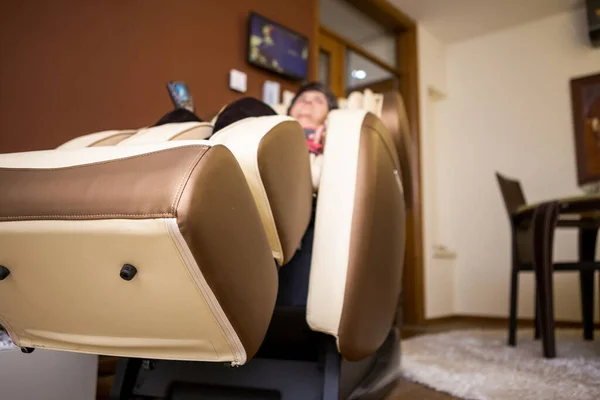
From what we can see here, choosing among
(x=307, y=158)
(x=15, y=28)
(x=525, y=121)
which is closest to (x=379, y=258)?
(x=307, y=158)

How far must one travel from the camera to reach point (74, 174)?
60 centimetres

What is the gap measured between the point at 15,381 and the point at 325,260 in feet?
2.16

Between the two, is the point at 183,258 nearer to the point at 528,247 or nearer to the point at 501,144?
the point at 528,247

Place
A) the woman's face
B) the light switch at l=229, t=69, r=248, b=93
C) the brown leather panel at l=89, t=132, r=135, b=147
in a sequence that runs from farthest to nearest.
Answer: the light switch at l=229, t=69, r=248, b=93 < the woman's face < the brown leather panel at l=89, t=132, r=135, b=147

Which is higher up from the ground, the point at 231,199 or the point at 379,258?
the point at 231,199

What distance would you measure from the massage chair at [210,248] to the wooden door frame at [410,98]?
106 inches

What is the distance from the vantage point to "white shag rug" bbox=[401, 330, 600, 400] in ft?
4.11

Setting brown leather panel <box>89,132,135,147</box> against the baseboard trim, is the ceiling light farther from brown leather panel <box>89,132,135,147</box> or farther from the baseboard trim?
brown leather panel <box>89,132,135,147</box>

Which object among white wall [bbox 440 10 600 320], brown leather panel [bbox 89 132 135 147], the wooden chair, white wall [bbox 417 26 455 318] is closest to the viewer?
brown leather panel [bbox 89 132 135 147]

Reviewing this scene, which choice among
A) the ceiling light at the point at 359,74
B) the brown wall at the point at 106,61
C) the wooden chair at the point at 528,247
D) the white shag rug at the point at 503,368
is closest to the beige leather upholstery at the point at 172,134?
the brown wall at the point at 106,61

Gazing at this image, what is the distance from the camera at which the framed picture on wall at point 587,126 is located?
3.42 meters

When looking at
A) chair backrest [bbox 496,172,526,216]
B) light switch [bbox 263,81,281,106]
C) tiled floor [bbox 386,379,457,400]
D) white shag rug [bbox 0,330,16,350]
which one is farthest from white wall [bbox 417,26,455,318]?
white shag rug [bbox 0,330,16,350]

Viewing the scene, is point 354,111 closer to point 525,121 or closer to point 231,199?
point 231,199

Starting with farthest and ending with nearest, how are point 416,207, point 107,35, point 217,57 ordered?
point 416,207, point 217,57, point 107,35
